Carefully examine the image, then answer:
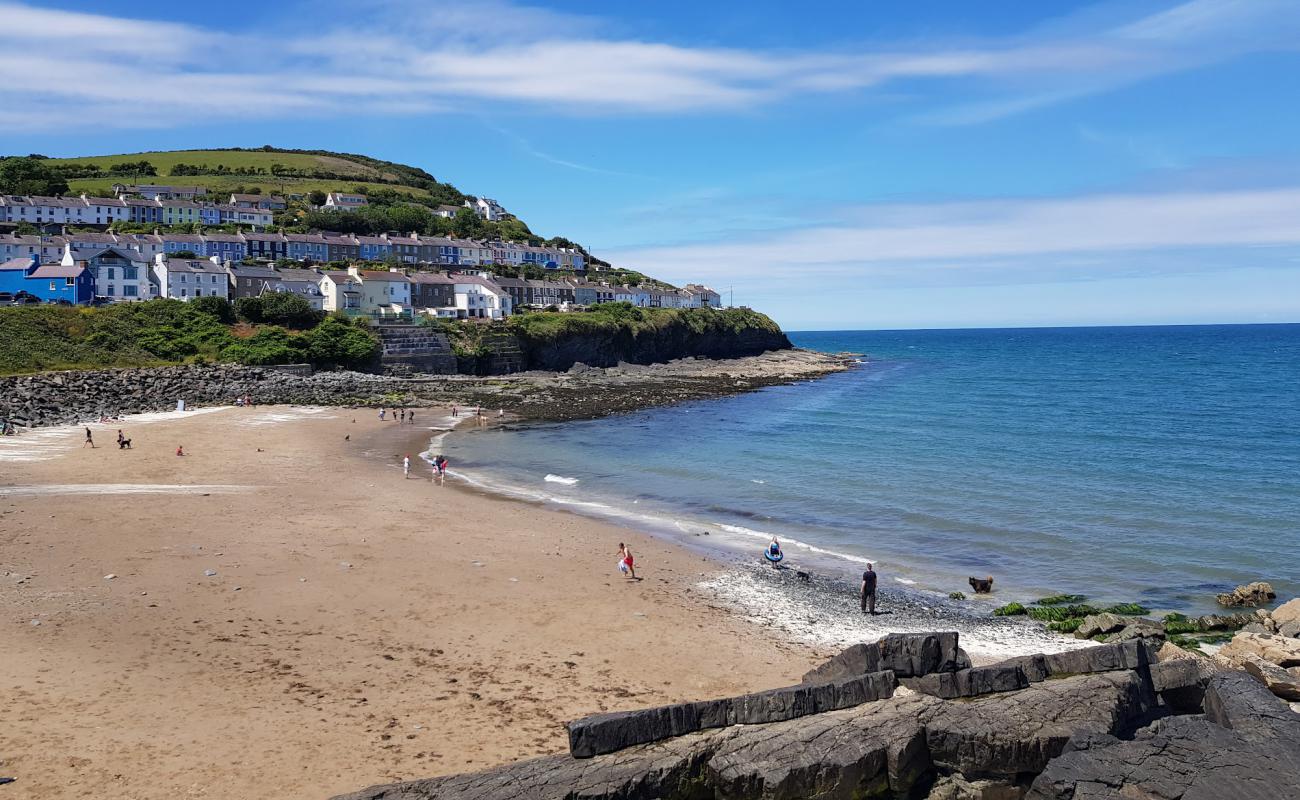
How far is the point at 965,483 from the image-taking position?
34.9 meters

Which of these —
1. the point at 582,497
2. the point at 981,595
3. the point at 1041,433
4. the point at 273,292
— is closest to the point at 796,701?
the point at 981,595

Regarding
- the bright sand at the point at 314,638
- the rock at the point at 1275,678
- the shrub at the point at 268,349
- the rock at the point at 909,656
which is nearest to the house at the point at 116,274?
the shrub at the point at 268,349

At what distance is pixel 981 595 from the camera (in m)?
21.0

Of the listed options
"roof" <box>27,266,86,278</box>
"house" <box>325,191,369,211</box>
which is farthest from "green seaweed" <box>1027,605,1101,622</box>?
"house" <box>325,191,369,211</box>

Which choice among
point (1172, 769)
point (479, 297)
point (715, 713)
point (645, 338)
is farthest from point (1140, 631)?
point (479, 297)

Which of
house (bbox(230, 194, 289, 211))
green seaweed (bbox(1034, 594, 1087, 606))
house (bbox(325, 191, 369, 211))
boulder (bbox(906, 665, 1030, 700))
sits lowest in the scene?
green seaweed (bbox(1034, 594, 1087, 606))

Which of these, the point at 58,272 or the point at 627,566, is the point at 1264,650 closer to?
the point at 627,566

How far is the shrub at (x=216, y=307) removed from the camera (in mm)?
70938

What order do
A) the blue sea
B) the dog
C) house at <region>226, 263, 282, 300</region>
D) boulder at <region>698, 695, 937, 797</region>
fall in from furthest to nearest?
house at <region>226, 263, 282, 300</region> < the blue sea < the dog < boulder at <region>698, 695, 937, 797</region>

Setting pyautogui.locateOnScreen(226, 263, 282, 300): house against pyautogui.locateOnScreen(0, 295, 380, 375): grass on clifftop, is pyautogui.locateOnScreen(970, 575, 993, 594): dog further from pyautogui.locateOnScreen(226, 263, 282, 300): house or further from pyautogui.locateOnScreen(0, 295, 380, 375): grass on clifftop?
pyautogui.locateOnScreen(226, 263, 282, 300): house

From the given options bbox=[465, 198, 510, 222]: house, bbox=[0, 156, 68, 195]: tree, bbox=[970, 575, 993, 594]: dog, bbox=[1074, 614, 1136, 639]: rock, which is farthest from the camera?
bbox=[465, 198, 510, 222]: house

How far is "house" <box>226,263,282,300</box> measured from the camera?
80688 millimetres

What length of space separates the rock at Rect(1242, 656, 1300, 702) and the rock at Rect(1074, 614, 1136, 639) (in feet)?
13.4

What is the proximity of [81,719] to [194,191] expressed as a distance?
134683 millimetres
